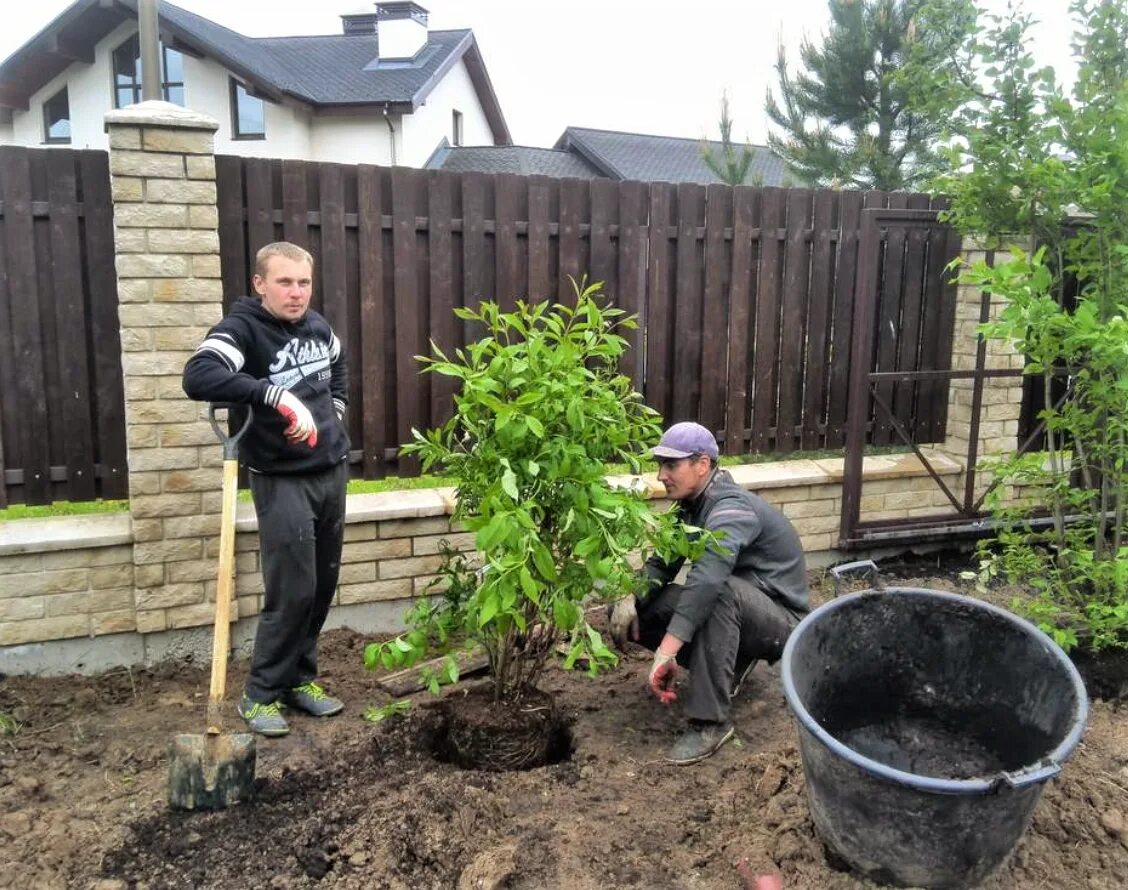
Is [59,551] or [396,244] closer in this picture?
[59,551]

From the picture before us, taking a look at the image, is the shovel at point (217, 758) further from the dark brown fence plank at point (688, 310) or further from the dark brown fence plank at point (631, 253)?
the dark brown fence plank at point (688, 310)

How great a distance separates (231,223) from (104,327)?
75cm

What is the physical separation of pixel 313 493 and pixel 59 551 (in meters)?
1.29

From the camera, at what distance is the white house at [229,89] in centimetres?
1978

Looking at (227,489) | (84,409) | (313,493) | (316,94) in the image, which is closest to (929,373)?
(313,493)

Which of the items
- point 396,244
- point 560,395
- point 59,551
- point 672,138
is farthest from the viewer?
point 672,138

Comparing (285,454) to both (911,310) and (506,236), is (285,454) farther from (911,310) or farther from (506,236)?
(911,310)

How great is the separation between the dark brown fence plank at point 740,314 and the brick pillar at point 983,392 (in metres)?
1.43

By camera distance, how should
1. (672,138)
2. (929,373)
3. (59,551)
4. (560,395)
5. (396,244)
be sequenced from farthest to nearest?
1. (672,138)
2. (929,373)
3. (396,244)
4. (59,551)
5. (560,395)

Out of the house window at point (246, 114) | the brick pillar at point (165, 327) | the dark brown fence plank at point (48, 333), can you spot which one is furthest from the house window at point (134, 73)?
the brick pillar at point (165, 327)

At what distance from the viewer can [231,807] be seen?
302 cm

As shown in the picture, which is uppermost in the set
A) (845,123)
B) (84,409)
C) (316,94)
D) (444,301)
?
(316,94)

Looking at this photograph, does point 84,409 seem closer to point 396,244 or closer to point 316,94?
point 396,244

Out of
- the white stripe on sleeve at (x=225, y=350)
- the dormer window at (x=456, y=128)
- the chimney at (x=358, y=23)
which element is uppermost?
the chimney at (x=358, y=23)
